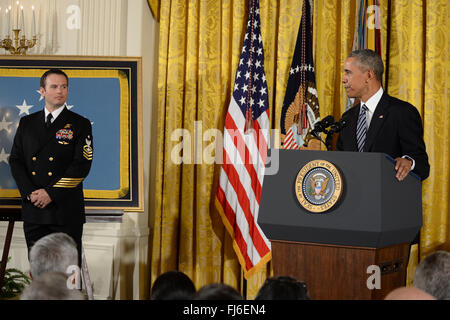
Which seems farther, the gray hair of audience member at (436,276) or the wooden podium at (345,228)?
the wooden podium at (345,228)

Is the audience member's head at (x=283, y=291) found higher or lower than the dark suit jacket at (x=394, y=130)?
lower

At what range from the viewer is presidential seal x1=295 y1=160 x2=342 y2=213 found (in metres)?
2.42

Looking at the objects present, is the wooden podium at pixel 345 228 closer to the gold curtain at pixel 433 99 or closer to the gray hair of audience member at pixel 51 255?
the gray hair of audience member at pixel 51 255

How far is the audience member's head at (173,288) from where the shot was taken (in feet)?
5.86

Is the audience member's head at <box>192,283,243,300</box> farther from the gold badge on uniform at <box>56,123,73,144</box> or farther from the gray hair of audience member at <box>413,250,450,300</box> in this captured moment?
the gold badge on uniform at <box>56,123,73,144</box>

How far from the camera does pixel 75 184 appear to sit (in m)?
3.78

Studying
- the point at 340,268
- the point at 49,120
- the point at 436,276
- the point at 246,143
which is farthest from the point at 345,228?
the point at 246,143

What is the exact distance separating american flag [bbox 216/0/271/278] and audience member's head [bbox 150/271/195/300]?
9.53 feet

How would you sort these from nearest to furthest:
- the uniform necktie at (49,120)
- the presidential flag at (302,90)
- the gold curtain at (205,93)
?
the uniform necktie at (49,120)
the presidential flag at (302,90)
the gold curtain at (205,93)

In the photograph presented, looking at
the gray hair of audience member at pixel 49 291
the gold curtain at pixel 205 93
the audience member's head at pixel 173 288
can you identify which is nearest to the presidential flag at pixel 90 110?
the gold curtain at pixel 205 93

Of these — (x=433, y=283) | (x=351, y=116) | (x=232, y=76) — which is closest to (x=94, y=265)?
(x=232, y=76)

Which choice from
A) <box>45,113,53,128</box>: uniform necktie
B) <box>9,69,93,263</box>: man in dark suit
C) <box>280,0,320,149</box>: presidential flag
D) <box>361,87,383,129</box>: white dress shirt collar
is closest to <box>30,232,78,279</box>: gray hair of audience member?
<box>9,69,93,263</box>: man in dark suit
